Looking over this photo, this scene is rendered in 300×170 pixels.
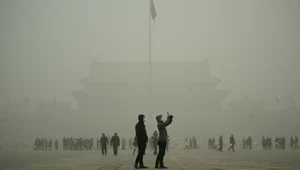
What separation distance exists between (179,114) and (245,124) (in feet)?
33.1

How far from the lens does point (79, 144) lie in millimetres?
41875

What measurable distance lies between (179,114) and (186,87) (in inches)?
414

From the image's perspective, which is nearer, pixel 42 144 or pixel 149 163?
pixel 149 163

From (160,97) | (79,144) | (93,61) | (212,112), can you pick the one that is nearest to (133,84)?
(160,97)

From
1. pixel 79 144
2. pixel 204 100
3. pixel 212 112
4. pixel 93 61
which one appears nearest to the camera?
pixel 79 144

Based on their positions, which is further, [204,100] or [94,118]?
[204,100]

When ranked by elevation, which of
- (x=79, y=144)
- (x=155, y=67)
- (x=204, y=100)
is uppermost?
(x=155, y=67)

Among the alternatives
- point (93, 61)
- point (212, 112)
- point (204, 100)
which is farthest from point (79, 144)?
point (93, 61)

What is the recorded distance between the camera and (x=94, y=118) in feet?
232

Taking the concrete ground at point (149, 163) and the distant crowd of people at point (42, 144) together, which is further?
the distant crowd of people at point (42, 144)

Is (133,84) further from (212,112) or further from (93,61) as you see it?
(212,112)

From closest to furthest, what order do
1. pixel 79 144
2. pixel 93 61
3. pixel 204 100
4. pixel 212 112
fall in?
pixel 79 144 → pixel 212 112 → pixel 204 100 → pixel 93 61

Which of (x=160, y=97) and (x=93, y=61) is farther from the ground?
(x=93, y=61)

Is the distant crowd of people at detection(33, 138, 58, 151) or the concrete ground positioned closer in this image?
the concrete ground
